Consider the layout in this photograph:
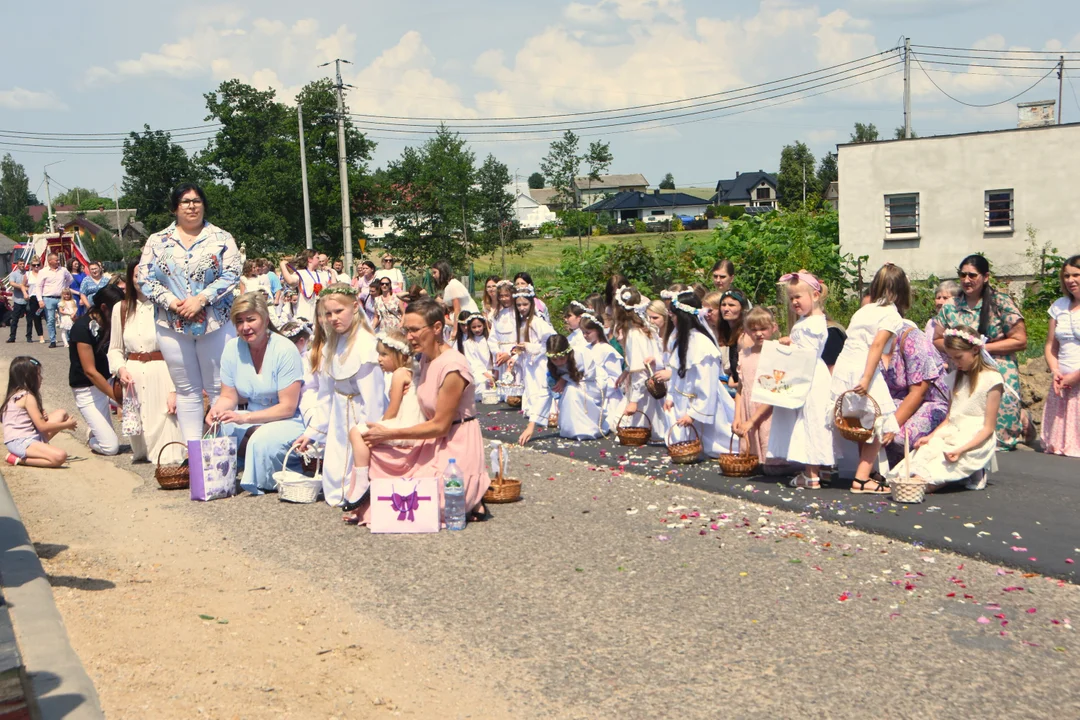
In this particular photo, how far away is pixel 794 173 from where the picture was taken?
95.1 metres

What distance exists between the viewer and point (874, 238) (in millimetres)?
32094

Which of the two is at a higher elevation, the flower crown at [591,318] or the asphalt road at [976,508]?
the flower crown at [591,318]

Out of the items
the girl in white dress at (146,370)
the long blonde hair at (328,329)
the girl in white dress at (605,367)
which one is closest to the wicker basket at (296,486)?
the long blonde hair at (328,329)

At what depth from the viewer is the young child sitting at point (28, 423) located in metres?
10.6

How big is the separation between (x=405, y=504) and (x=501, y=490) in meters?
1.06

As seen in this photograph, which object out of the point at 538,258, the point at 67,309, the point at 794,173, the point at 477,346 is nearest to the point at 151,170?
the point at 538,258

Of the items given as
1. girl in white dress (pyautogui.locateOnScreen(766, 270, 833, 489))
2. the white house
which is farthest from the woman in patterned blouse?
the white house

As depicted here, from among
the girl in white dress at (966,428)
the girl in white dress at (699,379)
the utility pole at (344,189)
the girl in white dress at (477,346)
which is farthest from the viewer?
the utility pole at (344,189)

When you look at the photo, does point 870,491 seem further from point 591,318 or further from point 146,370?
point 146,370

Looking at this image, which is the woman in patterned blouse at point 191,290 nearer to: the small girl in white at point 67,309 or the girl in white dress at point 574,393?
the girl in white dress at point 574,393

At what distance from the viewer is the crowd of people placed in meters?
8.32

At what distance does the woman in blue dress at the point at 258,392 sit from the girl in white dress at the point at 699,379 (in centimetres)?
360

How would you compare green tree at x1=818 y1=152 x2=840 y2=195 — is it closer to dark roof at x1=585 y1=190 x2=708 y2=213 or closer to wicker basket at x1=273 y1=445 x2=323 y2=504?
dark roof at x1=585 y1=190 x2=708 y2=213

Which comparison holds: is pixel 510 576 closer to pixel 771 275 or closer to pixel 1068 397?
pixel 1068 397
